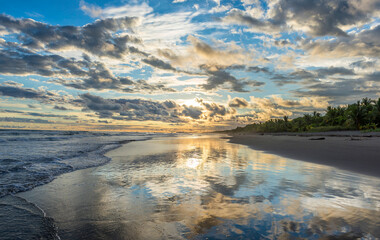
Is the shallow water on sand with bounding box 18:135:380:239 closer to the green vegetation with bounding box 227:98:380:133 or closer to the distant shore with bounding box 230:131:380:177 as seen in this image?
the distant shore with bounding box 230:131:380:177

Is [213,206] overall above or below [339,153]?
above

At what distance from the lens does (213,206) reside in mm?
5902

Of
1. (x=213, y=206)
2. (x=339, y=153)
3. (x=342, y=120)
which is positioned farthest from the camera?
(x=342, y=120)

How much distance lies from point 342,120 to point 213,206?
9724cm

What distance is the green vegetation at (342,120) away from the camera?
67250mm

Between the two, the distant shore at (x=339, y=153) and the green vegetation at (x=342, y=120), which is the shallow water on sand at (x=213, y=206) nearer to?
the distant shore at (x=339, y=153)

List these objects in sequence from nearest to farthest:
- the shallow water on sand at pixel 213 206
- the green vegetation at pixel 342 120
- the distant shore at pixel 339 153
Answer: the shallow water on sand at pixel 213 206
the distant shore at pixel 339 153
the green vegetation at pixel 342 120

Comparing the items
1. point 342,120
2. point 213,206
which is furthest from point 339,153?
point 342,120

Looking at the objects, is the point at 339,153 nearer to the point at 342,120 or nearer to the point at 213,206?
the point at 213,206

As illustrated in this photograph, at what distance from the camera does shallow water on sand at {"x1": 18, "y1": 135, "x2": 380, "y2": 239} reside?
4359 mm

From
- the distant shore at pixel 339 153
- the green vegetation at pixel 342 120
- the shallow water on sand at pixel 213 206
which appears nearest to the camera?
the shallow water on sand at pixel 213 206

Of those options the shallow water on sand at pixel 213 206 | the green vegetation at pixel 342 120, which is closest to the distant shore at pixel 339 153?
the shallow water on sand at pixel 213 206

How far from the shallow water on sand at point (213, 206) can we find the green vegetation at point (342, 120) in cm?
6603

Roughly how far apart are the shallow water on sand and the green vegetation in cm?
6603
